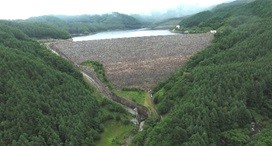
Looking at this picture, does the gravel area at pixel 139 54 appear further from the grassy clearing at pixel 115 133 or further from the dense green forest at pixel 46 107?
the grassy clearing at pixel 115 133

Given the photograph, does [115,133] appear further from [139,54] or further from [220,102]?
[139,54]

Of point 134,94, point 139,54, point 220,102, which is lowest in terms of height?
point 134,94

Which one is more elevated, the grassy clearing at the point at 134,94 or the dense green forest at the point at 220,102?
the dense green forest at the point at 220,102

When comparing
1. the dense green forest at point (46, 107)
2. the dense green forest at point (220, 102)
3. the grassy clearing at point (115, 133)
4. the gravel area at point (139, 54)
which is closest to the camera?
the dense green forest at point (220, 102)

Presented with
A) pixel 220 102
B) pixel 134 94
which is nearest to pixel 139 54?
pixel 134 94

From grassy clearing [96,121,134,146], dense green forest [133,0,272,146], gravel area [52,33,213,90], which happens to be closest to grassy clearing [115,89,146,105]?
dense green forest [133,0,272,146]

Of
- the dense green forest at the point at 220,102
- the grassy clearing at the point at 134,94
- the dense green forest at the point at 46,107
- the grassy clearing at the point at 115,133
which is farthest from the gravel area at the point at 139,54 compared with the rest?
the grassy clearing at the point at 115,133

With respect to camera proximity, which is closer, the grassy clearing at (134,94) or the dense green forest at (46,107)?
the dense green forest at (46,107)
